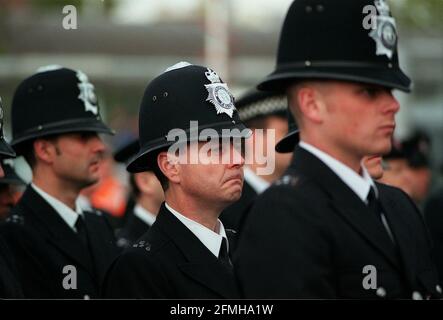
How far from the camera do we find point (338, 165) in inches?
125

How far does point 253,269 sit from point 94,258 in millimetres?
1749

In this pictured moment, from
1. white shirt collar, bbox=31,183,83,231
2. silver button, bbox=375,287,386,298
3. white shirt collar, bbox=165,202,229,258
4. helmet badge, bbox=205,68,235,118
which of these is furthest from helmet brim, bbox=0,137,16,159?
silver button, bbox=375,287,386,298

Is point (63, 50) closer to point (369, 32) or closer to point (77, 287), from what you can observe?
point (77, 287)

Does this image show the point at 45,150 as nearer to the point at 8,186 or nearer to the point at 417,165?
the point at 8,186

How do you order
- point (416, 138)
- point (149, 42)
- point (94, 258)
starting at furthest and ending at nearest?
point (416, 138) → point (149, 42) → point (94, 258)

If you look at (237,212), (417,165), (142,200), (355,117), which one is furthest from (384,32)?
(417,165)

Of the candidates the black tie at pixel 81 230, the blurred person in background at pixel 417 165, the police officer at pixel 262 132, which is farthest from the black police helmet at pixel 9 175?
the blurred person in background at pixel 417 165

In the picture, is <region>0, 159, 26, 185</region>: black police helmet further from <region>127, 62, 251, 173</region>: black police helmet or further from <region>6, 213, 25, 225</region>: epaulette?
<region>127, 62, 251, 173</region>: black police helmet

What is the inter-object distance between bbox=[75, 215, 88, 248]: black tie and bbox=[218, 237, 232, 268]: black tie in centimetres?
125

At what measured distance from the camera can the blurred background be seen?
560 cm

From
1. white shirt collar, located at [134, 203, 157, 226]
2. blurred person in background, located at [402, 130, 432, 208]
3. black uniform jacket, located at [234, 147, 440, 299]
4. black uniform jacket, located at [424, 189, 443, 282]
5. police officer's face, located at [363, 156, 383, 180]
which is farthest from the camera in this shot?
blurred person in background, located at [402, 130, 432, 208]

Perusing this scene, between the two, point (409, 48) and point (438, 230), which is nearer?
point (438, 230)
